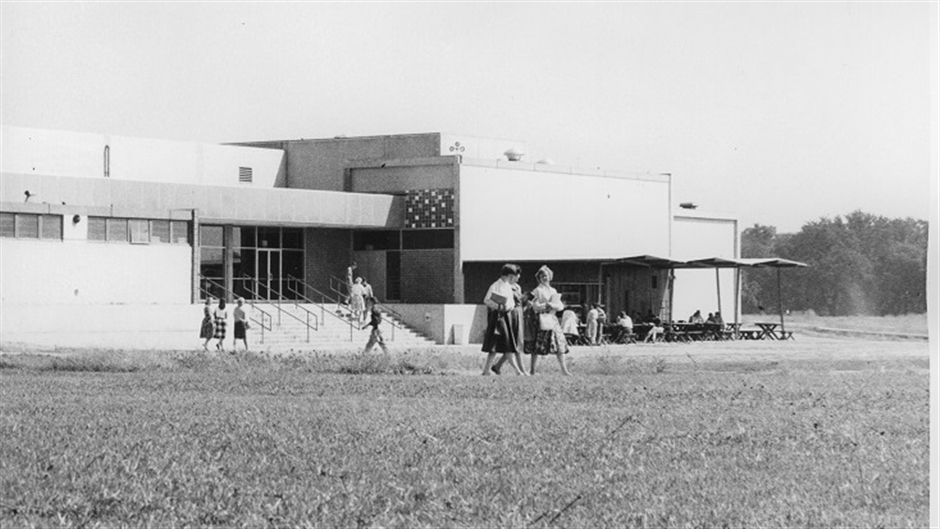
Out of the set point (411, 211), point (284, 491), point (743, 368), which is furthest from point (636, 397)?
point (411, 211)

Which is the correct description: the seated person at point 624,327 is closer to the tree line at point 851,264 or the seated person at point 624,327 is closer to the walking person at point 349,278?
the tree line at point 851,264

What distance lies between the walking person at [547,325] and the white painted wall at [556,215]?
89.3 ft

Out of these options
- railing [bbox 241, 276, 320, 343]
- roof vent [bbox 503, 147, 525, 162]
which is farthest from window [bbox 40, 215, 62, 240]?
roof vent [bbox 503, 147, 525, 162]

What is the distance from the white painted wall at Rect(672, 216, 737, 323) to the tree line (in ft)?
14.9

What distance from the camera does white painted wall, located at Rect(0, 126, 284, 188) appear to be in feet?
157

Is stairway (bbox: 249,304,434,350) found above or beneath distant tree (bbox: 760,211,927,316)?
beneath

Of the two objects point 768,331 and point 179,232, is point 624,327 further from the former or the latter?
point 179,232

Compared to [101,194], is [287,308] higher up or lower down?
lower down

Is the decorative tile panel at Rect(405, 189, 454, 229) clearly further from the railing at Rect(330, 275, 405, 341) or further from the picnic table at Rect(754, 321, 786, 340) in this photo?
the picnic table at Rect(754, 321, 786, 340)

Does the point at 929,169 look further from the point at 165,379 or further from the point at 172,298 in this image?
the point at 172,298

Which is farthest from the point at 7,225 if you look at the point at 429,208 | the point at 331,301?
the point at 429,208

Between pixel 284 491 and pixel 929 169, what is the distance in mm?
3947

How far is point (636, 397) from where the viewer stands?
14938 millimetres

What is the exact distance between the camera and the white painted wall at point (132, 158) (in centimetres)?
4788
